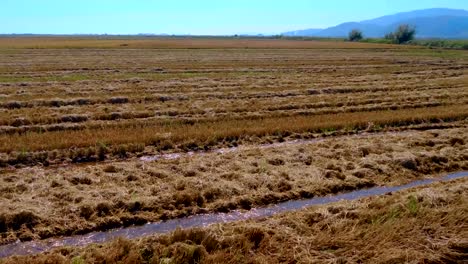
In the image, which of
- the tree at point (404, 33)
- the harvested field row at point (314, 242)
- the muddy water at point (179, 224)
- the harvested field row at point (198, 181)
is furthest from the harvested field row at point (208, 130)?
the tree at point (404, 33)

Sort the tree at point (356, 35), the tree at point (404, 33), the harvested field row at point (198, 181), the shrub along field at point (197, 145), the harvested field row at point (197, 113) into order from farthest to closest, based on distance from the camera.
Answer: the tree at point (356, 35), the tree at point (404, 33), the harvested field row at point (197, 113), the shrub along field at point (197, 145), the harvested field row at point (198, 181)

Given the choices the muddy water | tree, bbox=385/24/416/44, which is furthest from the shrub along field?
tree, bbox=385/24/416/44

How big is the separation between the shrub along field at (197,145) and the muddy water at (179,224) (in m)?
0.21

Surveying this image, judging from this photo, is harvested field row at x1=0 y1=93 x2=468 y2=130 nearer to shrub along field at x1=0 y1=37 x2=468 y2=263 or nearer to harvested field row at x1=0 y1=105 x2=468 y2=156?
shrub along field at x1=0 y1=37 x2=468 y2=263

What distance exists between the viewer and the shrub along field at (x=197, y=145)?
9.38m

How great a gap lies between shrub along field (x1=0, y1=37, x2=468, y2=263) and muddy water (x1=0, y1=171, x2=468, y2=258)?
0.70ft

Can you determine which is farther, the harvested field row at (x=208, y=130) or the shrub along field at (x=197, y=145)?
the harvested field row at (x=208, y=130)

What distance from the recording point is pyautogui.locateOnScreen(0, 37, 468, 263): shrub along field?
30.8 feet

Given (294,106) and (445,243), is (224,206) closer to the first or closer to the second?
(445,243)

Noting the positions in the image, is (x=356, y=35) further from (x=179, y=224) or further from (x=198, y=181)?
(x=179, y=224)

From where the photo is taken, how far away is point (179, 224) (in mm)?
8789

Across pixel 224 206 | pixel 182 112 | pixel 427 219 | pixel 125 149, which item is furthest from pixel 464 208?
pixel 182 112

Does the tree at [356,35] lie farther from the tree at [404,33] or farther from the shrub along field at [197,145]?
the shrub along field at [197,145]

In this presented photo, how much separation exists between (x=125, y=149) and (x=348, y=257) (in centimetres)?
835
